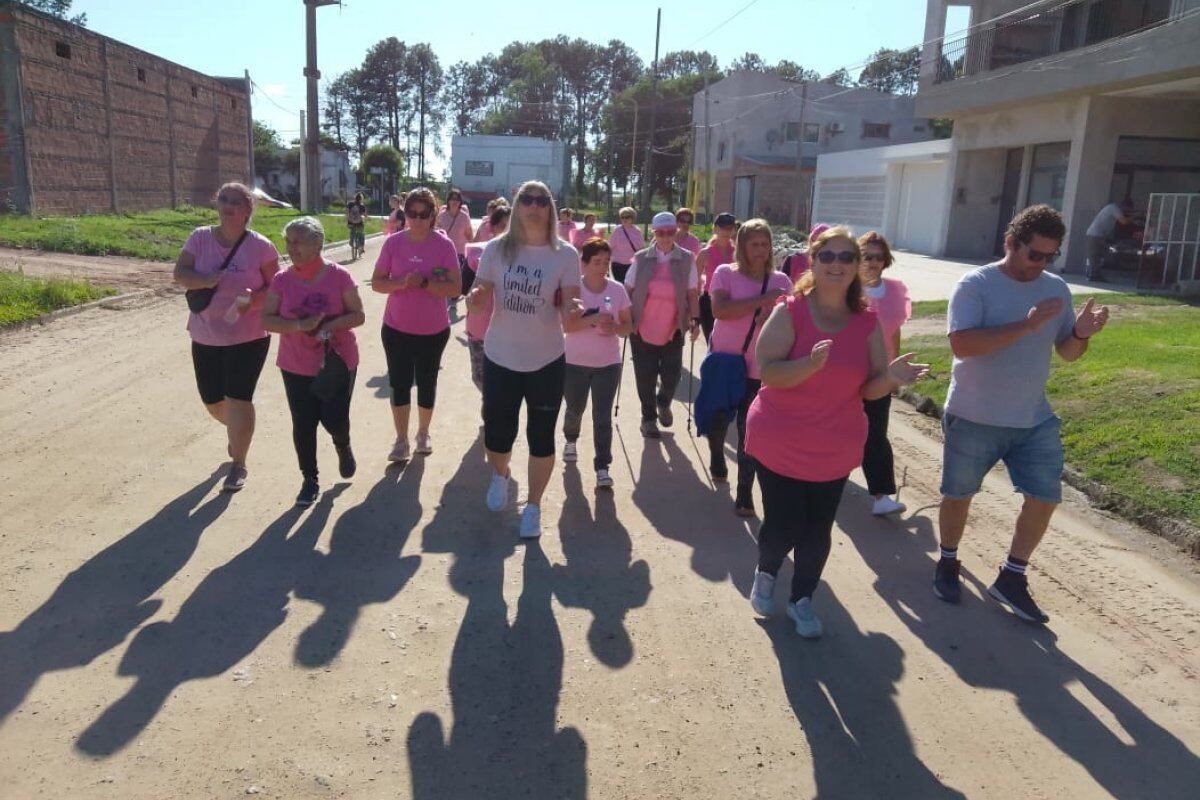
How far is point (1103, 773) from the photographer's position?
3.19m

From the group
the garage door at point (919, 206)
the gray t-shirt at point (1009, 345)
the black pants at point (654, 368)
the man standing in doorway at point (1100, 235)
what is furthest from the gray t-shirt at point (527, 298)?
the garage door at point (919, 206)

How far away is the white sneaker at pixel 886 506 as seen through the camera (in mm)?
5738

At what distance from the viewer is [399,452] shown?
20.9 feet

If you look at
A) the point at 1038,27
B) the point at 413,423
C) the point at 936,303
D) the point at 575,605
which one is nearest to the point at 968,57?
the point at 1038,27

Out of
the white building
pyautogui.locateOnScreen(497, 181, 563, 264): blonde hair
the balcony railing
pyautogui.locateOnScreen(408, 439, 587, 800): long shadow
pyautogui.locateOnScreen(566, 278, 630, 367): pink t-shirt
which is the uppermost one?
the balcony railing

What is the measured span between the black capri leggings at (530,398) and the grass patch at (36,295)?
817 centimetres

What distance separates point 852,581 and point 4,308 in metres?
10.6

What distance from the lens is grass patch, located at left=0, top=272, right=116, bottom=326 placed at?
1095 cm

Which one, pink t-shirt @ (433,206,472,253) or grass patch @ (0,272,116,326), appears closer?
pink t-shirt @ (433,206,472,253)

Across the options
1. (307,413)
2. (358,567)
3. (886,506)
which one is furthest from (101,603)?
(886,506)

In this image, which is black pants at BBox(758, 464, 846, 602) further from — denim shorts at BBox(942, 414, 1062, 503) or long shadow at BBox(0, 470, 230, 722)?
long shadow at BBox(0, 470, 230, 722)

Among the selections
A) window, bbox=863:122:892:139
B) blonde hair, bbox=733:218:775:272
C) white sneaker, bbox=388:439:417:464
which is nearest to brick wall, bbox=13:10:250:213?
white sneaker, bbox=388:439:417:464

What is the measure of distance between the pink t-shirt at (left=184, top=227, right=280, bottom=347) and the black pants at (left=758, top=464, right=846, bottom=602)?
327 centimetres

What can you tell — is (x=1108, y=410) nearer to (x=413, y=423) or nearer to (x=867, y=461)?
(x=867, y=461)
